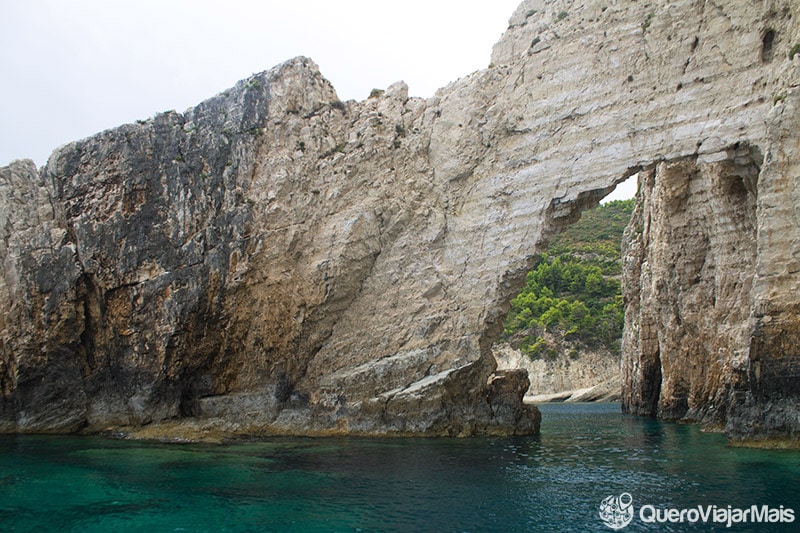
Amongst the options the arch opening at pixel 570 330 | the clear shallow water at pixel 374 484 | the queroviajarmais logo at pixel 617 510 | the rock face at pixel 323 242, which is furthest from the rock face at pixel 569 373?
the queroviajarmais logo at pixel 617 510

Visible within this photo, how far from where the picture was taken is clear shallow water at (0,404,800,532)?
29.5 feet

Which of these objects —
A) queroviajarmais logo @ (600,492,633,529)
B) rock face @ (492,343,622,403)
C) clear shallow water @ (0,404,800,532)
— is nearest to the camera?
queroviajarmais logo @ (600,492,633,529)

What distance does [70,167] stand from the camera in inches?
826

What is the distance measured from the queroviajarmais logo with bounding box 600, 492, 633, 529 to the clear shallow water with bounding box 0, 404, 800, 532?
14 centimetres

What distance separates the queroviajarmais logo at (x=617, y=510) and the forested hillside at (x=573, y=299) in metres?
42.8

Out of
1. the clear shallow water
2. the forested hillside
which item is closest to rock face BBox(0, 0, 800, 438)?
the clear shallow water

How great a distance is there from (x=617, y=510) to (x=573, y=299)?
51.8 m

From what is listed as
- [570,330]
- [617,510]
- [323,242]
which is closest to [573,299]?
[570,330]

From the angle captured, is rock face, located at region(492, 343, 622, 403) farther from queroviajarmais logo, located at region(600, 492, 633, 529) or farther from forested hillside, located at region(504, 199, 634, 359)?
queroviajarmais logo, located at region(600, 492, 633, 529)

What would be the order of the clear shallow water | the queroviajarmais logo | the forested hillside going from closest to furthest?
1. the queroviajarmais logo
2. the clear shallow water
3. the forested hillside

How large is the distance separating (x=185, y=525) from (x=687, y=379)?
74.6 ft

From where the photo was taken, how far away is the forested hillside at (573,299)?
52.0 m

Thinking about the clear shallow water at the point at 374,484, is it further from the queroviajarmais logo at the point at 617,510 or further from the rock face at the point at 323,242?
the rock face at the point at 323,242

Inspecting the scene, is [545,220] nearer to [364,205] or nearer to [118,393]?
[364,205]
